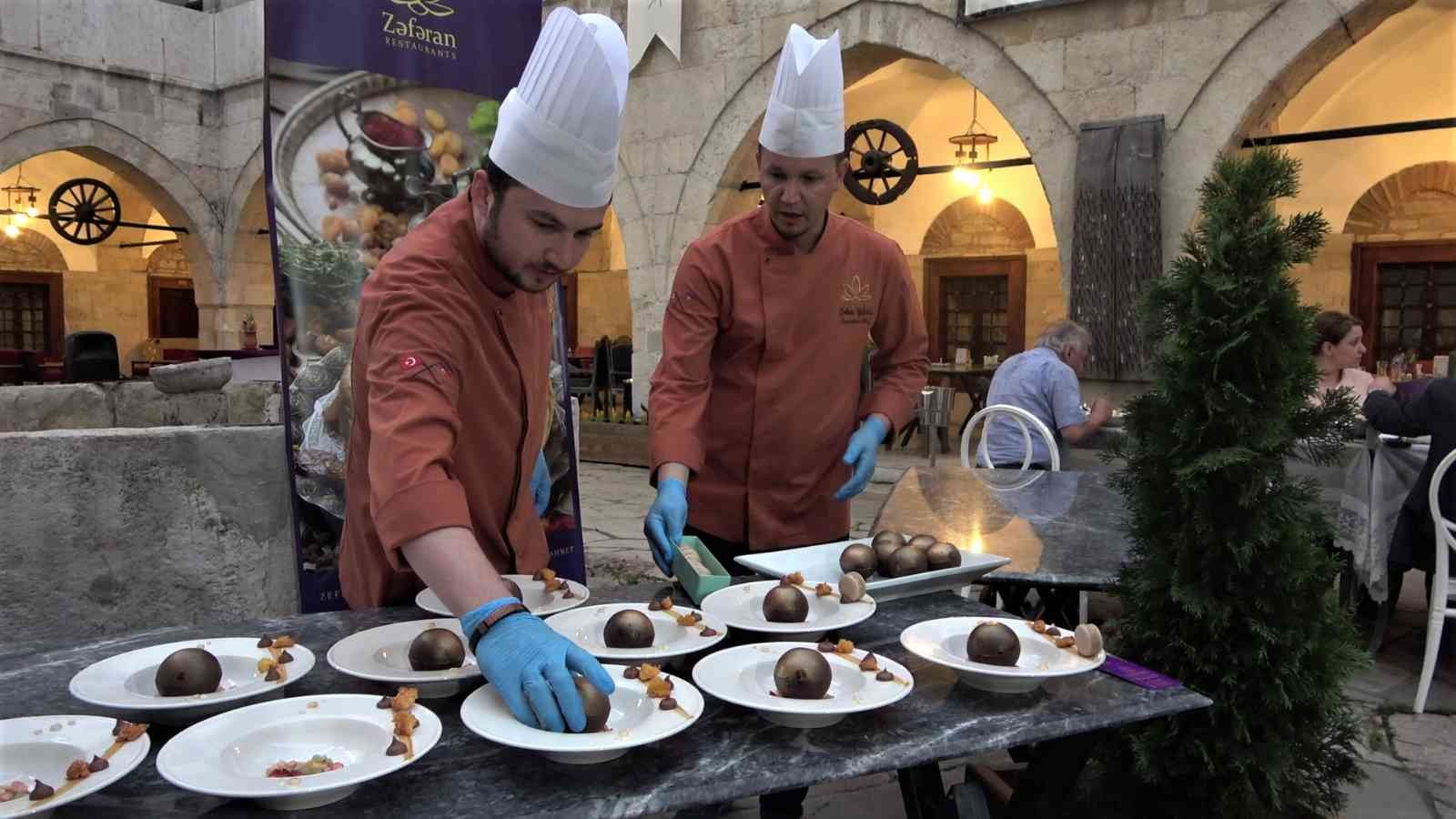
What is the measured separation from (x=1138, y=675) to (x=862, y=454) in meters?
1.07

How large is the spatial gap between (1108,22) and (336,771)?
7778 millimetres

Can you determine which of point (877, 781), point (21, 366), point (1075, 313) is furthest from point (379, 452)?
point (21, 366)

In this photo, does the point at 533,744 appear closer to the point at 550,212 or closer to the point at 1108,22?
the point at 550,212

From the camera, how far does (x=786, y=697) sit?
4.40ft

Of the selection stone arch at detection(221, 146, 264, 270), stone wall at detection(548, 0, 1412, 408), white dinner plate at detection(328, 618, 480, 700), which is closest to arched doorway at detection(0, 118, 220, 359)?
stone arch at detection(221, 146, 264, 270)

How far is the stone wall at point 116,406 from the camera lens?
505 cm

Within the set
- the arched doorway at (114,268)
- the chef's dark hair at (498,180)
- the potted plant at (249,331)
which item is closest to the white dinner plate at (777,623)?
the chef's dark hair at (498,180)

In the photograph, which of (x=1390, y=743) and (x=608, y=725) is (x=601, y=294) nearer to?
(x=1390, y=743)

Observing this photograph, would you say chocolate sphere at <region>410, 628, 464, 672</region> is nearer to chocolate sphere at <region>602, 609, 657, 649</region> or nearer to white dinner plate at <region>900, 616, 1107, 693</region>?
chocolate sphere at <region>602, 609, 657, 649</region>

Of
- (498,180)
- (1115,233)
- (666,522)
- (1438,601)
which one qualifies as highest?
(1115,233)

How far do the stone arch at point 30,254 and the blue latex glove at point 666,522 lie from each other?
19.8m

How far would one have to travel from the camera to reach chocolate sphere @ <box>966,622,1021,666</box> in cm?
148

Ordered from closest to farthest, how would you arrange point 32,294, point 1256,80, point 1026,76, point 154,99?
point 1256,80 < point 1026,76 < point 154,99 < point 32,294

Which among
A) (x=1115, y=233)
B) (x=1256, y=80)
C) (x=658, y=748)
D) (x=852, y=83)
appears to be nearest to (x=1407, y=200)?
(x=1256, y=80)
